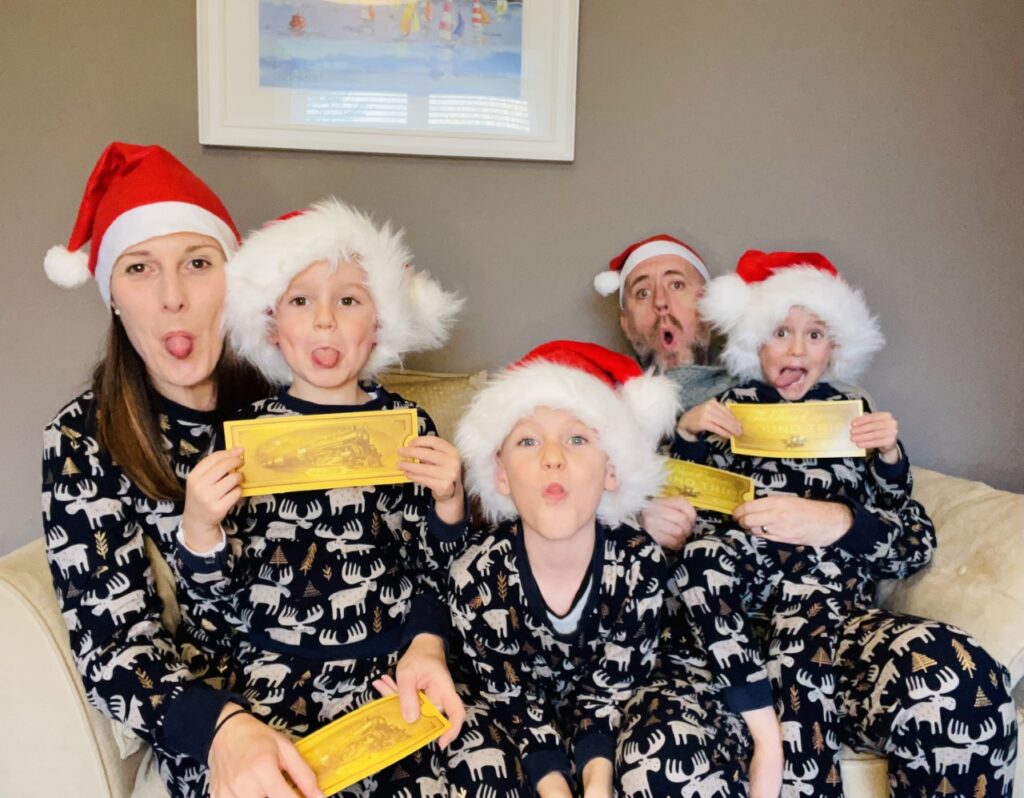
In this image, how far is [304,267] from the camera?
142cm

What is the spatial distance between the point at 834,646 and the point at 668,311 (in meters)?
0.89

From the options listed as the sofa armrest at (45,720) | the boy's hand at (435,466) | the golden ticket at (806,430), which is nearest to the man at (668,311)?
the golden ticket at (806,430)

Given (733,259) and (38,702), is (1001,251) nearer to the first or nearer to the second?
(733,259)

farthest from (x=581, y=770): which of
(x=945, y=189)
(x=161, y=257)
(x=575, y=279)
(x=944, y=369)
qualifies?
(x=945, y=189)

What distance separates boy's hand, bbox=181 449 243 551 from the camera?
49.6 inches

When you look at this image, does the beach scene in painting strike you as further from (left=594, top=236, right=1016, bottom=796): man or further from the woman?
(left=594, top=236, right=1016, bottom=796): man

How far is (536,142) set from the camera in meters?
2.11

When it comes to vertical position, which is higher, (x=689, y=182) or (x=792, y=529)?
(x=689, y=182)

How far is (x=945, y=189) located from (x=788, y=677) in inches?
61.1

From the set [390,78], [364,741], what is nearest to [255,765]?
[364,741]

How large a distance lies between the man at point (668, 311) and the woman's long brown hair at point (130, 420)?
104 centimetres

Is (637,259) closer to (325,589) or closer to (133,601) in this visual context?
(325,589)

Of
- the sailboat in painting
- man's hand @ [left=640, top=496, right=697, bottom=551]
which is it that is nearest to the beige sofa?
man's hand @ [left=640, top=496, right=697, bottom=551]

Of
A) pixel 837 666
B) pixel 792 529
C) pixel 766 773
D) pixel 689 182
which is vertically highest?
pixel 689 182
